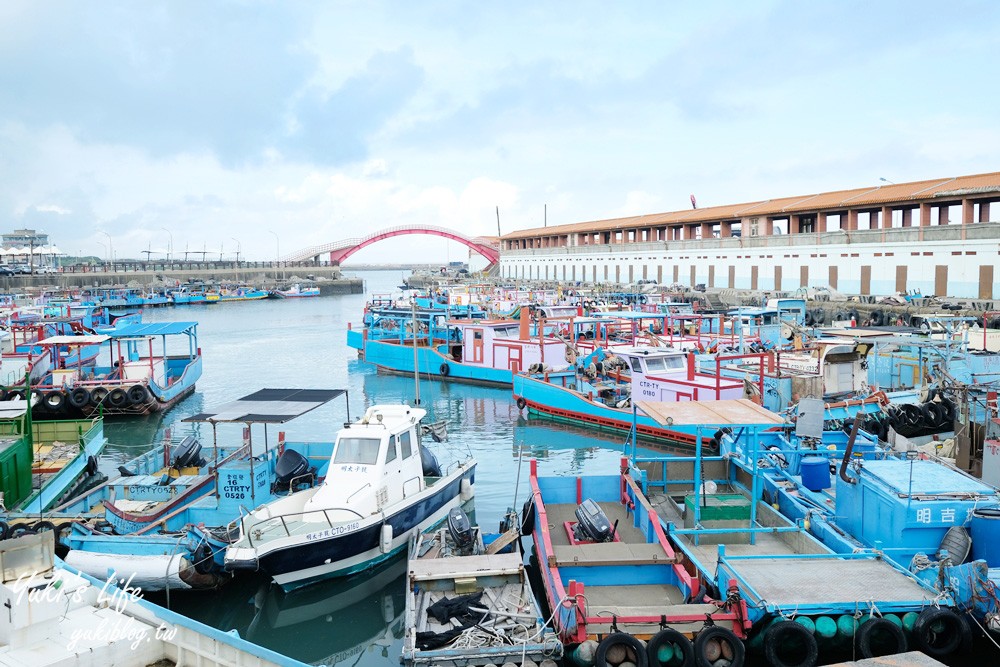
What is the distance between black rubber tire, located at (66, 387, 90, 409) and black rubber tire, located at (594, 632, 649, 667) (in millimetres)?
21977

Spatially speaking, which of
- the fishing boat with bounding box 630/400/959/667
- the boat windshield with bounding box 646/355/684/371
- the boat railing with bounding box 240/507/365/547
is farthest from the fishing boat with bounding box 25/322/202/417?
the fishing boat with bounding box 630/400/959/667

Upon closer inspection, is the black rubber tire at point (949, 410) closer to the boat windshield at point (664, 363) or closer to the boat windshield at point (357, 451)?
the boat windshield at point (664, 363)

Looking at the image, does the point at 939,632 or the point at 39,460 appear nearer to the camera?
the point at 939,632

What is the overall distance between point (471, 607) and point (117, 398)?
2037cm

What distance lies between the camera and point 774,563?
32.4 feet

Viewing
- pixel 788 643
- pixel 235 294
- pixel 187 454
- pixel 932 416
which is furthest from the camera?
pixel 235 294

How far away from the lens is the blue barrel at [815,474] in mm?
13062

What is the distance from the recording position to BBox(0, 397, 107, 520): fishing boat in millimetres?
13617

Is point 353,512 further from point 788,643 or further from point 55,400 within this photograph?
point 55,400

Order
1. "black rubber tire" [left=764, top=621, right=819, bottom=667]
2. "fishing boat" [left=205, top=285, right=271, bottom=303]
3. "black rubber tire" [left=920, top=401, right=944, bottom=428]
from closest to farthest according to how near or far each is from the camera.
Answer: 1. "black rubber tire" [left=764, top=621, right=819, bottom=667]
2. "black rubber tire" [left=920, top=401, right=944, bottom=428]
3. "fishing boat" [left=205, top=285, right=271, bottom=303]

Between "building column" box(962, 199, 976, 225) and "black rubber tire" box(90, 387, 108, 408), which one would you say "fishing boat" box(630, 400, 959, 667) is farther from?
"building column" box(962, 199, 976, 225)

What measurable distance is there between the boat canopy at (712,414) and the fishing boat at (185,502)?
21.5 ft

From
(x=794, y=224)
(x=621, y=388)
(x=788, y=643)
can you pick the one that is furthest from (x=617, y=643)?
(x=794, y=224)

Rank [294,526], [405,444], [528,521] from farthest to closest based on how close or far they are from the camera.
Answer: [405,444] → [528,521] → [294,526]
